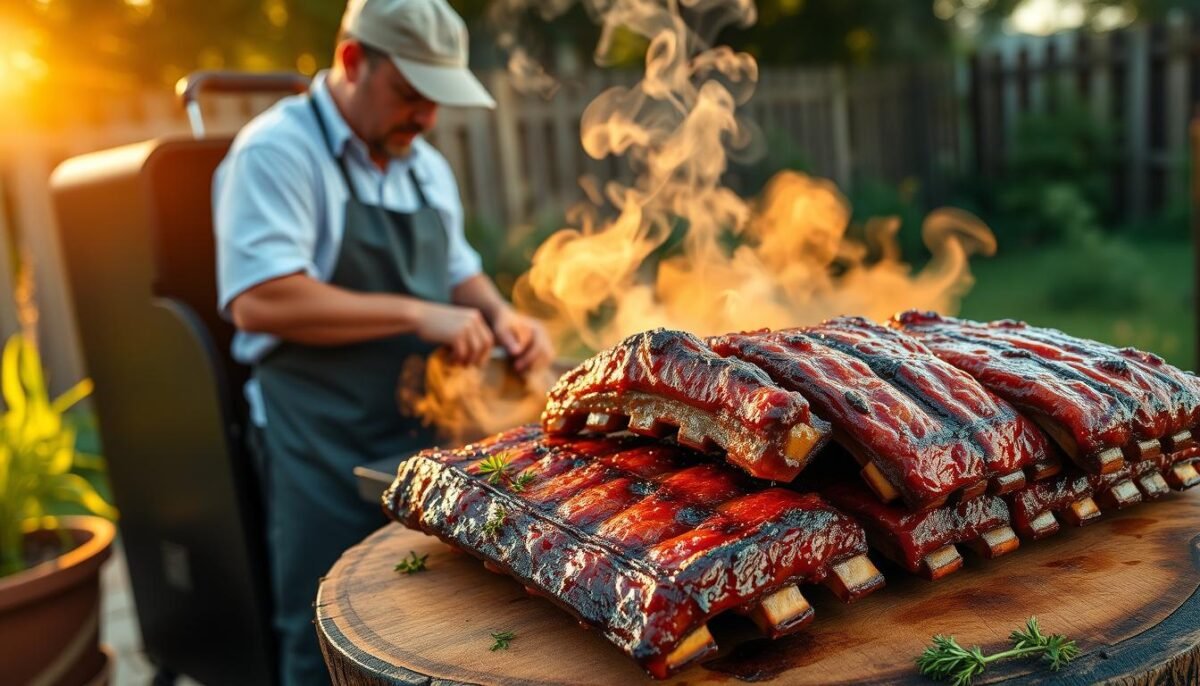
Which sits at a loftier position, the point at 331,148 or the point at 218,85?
the point at 218,85

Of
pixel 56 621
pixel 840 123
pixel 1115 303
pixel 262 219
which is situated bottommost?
pixel 1115 303

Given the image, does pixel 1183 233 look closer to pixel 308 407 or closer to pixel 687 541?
pixel 308 407

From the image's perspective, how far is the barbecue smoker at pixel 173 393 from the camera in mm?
3301

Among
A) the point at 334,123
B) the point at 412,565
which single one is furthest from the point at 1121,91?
the point at 412,565

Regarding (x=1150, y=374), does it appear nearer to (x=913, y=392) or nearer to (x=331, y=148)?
(x=913, y=392)

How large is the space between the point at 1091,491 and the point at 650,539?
0.85 meters

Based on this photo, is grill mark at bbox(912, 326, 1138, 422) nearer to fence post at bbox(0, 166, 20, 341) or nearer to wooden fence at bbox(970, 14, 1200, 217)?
fence post at bbox(0, 166, 20, 341)

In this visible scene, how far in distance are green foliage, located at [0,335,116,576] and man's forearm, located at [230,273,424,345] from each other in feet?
5.08

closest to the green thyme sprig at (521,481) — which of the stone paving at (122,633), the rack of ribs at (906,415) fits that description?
the rack of ribs at (906,415)

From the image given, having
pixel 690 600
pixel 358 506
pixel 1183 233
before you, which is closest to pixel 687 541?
pixel 690 600

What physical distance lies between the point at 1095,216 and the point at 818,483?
10699mm

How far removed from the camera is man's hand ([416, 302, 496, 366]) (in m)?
3.01

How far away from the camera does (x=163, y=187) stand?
3.50 meters

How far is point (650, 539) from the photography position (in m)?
1.47
